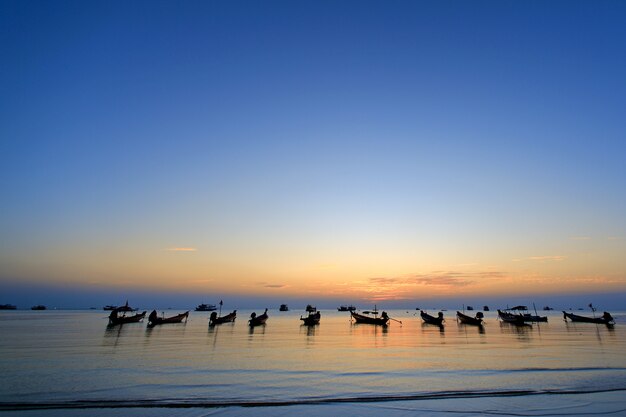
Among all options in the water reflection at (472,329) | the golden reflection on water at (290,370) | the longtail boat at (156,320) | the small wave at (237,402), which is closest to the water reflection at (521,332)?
the water reflection at (472,329)

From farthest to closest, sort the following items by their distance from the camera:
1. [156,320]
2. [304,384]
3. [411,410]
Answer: [156,320] < [304,384] < [411,410]

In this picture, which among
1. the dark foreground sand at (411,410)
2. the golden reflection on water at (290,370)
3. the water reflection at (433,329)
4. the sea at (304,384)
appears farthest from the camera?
the water reflection at (433,329)

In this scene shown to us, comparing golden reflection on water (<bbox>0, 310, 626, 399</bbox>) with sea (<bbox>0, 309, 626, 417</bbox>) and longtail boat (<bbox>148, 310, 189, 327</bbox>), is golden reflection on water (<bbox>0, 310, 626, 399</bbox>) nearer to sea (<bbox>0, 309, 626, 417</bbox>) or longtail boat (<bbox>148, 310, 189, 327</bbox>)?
sea (<bbox>0, 309, 626, 417</bbox>)

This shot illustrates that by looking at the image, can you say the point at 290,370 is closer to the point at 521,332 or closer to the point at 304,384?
the point at 304,384

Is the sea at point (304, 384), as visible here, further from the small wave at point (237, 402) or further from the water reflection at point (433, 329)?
the water reflection at point (433, 329)

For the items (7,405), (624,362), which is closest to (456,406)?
(7,405)

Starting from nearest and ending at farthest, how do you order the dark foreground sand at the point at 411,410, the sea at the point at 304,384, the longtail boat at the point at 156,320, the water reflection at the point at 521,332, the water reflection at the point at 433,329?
1. the dark foreground sand at the point at 411,410
2. the sea at the point at 304,384
3. the water reflection at the point at 521,332
4. the water reflection at the point at 433,329
5. the longtail boat at the point at 156,320

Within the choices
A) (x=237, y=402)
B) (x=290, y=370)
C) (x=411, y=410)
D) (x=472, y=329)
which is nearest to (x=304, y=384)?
(x=290, y=370)

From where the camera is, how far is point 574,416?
36.6 ft

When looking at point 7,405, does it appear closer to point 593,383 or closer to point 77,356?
point 77,356

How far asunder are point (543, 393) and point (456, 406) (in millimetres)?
4752

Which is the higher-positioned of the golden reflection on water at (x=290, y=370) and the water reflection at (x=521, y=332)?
the golden reflection on water at (x=290, y=370)

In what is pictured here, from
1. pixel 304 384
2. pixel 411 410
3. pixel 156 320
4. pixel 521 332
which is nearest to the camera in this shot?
pixel 411 410

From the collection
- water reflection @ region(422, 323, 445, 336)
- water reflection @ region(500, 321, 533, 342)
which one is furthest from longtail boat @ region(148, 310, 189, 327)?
water reflection @ region(500, 321, 533, 342)
